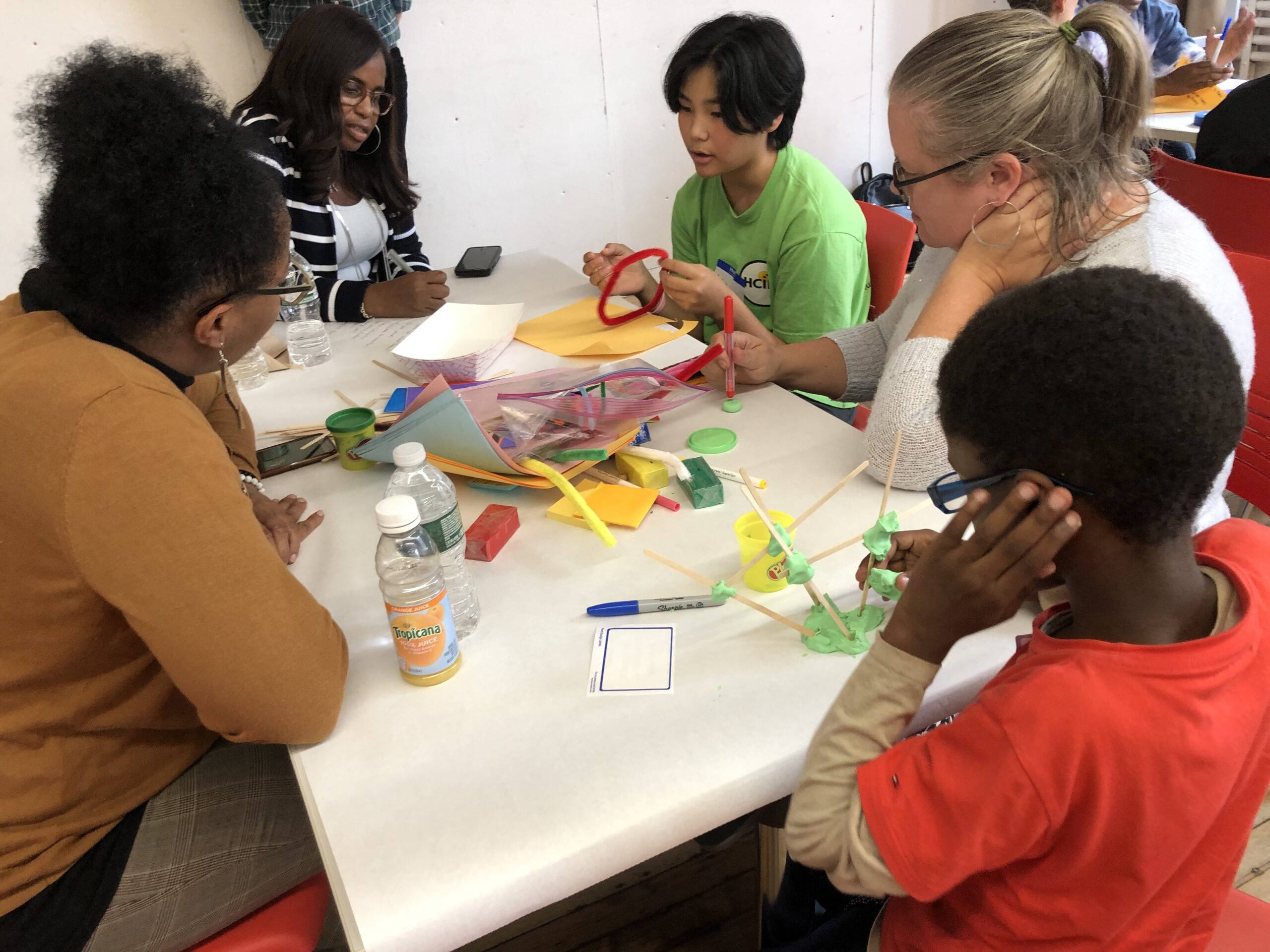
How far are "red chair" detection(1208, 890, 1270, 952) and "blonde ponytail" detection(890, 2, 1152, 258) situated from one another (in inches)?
32.0

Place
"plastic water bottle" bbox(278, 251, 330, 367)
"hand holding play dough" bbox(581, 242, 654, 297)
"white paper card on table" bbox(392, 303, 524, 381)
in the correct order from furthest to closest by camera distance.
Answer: "hand holding play dough" bbox(581, 242, 654, 297), "plastic water bottle" bbox(278, 251, 330, 367), "white paper card on table" bbox(392, 303, 524, 381)

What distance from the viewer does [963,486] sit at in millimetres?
720

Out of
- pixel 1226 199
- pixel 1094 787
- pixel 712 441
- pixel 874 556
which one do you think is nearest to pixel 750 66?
pixel 712 441

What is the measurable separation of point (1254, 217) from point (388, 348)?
200 centimetres

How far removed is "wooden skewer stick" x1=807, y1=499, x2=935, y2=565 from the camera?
1.02 meters

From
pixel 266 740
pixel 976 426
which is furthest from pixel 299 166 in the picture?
pixel 976 426

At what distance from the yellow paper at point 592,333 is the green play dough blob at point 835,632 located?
0.85m

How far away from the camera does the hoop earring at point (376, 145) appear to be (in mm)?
2338

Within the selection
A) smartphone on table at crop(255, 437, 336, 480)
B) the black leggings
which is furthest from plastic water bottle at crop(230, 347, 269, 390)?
the black leggings

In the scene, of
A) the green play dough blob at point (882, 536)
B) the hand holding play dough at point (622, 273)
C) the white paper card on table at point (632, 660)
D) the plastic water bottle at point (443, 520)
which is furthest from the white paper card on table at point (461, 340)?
the green play dough blob at point (882, 536)

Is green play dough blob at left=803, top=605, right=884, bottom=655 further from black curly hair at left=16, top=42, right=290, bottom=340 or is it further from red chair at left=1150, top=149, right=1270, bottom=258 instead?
red chair at left=1150, top=149, right=1270, bottom=258

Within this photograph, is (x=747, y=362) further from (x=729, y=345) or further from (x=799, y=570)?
(x=799, y=570)

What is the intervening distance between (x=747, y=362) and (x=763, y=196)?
640 mm

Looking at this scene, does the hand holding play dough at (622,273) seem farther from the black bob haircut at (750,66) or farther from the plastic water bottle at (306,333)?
the plastic water bottle at (306,333)
